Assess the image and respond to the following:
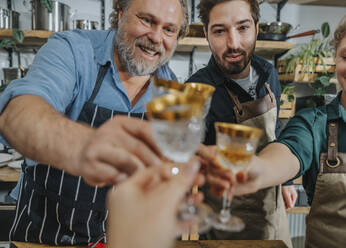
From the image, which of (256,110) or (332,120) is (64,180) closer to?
(256,110)

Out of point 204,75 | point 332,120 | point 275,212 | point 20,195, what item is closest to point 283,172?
point 332,120

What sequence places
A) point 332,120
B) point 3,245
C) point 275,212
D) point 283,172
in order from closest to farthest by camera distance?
1. point 283,172
2. point 332,120
3. point 275,212
4. point 3,245

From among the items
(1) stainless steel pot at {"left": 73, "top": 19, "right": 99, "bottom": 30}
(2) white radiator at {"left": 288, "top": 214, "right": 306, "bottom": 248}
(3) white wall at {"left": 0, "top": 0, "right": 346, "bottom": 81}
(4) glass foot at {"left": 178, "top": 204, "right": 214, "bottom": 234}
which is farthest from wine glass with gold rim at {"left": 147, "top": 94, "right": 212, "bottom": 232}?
(2) white radiator at {"left": 288, "top": 214, "right": 306, "bottom": 248}

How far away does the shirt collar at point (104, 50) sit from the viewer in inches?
53.4

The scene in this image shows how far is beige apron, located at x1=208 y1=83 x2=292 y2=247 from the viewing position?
1.59 meters

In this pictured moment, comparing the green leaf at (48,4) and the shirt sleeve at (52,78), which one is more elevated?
the green leaf at (48,4)

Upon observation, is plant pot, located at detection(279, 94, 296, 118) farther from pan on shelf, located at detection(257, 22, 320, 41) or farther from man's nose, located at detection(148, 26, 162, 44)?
man's nose, located at detection(148, 26, 162, 44)

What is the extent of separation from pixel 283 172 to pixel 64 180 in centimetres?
94

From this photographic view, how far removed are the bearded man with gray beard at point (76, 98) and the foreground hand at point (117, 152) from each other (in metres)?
0.15

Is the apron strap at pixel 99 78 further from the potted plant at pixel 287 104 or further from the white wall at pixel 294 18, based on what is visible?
the potted plant at pixel 287 104

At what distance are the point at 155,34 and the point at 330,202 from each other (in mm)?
1112

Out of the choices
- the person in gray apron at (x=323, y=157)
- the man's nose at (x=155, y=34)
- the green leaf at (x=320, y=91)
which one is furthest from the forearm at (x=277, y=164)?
the green leaf at (x=320, y=91)

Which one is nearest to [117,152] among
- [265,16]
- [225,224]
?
[225,224]

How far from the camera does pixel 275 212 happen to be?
1.60 meters
